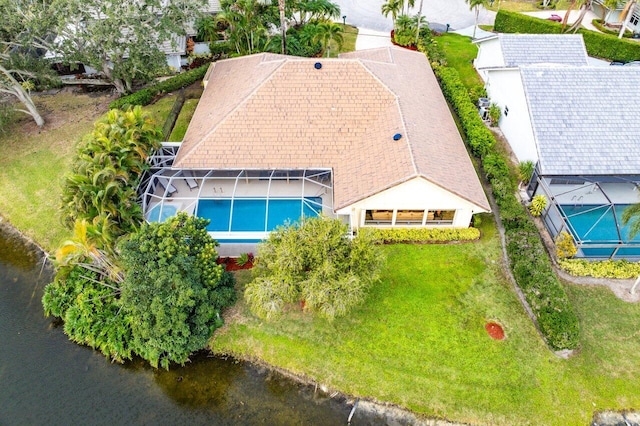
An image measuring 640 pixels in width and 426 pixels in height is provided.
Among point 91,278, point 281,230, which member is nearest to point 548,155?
point 281,230

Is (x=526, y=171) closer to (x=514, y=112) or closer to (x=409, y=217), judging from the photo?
(x=514, y=112)

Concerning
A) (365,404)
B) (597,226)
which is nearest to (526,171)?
(597,226)

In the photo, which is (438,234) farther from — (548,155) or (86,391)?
(86,391)

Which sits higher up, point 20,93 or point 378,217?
point 20,93

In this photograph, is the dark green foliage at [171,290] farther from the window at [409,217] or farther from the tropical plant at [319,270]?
the window at [409,217]

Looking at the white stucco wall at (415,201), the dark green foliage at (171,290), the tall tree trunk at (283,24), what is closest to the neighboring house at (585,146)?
the white stucco wall at (415,201)

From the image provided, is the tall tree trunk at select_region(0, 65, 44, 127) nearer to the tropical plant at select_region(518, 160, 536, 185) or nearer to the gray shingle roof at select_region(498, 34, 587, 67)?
the tropical plant at select_region(518, 160, 536, 185)

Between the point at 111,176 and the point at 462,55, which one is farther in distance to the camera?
the point at 462,55
